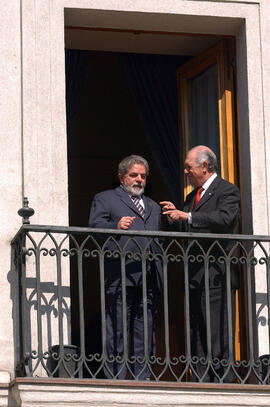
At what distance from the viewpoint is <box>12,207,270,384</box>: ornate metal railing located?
969 centimetres

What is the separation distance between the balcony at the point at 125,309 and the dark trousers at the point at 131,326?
0.19 feet

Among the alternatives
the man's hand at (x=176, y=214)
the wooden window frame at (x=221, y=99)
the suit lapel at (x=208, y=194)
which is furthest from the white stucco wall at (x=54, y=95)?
the man's hand at (x=176, y=214)

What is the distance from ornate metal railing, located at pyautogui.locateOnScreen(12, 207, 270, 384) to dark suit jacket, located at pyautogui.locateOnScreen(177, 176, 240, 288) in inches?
0.9

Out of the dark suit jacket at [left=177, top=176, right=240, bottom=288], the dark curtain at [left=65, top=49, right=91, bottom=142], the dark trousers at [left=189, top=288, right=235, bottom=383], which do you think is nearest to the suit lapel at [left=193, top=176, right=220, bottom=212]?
the dark suit jacket at [left=177, top=176, right=240, bottom=288]

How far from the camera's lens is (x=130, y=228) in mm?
10234

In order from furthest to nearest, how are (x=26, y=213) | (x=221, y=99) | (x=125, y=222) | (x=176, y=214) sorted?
1. (x=221, y=99)
2. (x=176, y=214)
3. (x=125, y=222)
4. (x=26, y=213)

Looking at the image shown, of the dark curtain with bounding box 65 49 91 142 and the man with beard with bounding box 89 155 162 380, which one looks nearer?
the man with beard with bounding box 89 155 162 380

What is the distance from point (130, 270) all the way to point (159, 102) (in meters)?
2.35

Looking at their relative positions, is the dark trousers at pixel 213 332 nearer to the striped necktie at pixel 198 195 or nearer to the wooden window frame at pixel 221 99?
the striped necktie at pixel 198 195

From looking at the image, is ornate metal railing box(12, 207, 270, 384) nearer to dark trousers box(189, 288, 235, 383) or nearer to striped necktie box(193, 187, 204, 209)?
dark trousers box(189, 288, 235, 383)

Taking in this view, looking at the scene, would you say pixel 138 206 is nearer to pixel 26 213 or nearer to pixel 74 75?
pixel 26 213

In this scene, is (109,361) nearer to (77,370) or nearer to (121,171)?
(77,370)

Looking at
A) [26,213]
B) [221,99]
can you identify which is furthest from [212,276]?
[221,99]

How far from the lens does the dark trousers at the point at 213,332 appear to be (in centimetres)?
1009
